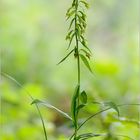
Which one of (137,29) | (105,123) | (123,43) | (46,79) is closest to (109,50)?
(123,43)

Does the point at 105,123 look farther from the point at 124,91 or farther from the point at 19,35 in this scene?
the point at 19,35

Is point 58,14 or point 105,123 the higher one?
point 58,14

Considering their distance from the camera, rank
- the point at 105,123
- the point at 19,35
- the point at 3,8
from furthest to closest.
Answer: the point at 3,8 → the point at 19,35 → the point at 105,123

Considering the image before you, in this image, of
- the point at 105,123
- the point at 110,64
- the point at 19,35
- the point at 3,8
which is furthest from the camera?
the point at 3,8

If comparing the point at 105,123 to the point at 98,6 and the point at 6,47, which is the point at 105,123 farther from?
the point at 98,6

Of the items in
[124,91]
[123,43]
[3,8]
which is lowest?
[124,91]

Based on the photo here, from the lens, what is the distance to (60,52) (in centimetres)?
419

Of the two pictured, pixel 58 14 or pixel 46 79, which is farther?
pixel 58 14

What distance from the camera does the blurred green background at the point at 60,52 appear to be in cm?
345

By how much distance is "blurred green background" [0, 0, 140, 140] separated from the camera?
3454mm

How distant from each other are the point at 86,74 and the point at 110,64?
0.54ft

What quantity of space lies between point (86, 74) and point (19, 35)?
625 millimetres

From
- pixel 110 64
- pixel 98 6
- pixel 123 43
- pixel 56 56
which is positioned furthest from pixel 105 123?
pixel 98 6

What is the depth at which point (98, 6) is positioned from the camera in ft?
15.3
